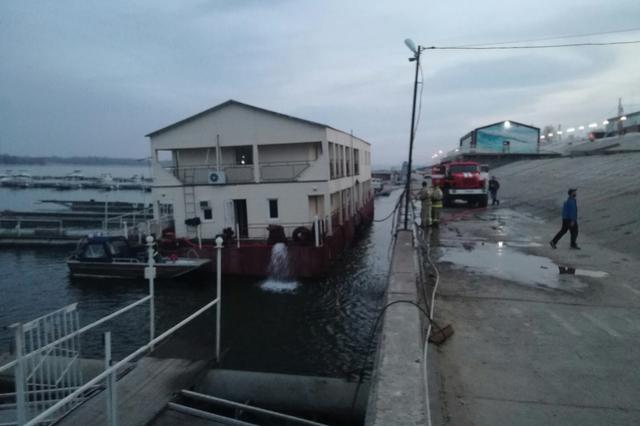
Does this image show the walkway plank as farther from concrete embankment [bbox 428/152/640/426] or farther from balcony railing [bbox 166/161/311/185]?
balcony railing [bbox 166/161/311/185]

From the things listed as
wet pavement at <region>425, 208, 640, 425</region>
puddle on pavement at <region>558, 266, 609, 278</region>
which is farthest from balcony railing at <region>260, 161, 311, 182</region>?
puddle on pavement at <region>558, 266, 609, 278</region>

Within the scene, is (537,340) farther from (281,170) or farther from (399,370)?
(281,170)

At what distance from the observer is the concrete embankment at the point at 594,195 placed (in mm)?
13766

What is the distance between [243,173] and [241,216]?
7.24ft

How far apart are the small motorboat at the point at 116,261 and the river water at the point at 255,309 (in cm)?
62

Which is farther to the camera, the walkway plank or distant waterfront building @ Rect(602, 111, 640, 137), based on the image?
distant waterfront building @ Rect(602, 111, 640, 137)

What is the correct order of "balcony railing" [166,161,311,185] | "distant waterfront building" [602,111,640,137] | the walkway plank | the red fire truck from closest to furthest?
1. the walkway plank
2. "balcony railing" [166,161,311,185]
3. the red fire truck
4. "distant waterfront building" [602,111,640,137]

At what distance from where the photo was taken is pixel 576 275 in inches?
357

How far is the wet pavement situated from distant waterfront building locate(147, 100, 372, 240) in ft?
32.4

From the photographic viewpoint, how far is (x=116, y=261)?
1916cm

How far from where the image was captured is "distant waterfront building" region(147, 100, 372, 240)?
19.5 meters

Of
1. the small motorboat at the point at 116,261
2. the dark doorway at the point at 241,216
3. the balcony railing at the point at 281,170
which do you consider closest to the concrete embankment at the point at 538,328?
the balcony railing at the point at 281,170

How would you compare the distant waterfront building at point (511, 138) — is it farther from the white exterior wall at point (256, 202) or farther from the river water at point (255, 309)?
the white exterior wall at point (256, 202)

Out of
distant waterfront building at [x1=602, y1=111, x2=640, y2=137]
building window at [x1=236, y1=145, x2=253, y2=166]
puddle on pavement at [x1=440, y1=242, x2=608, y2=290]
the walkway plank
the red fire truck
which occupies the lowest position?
the walkway plank
